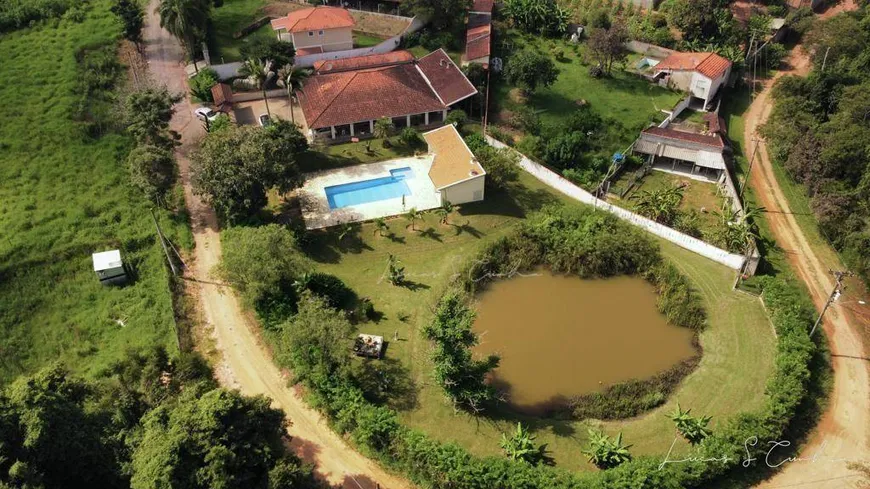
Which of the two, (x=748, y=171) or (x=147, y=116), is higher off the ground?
(x=147, y=116)

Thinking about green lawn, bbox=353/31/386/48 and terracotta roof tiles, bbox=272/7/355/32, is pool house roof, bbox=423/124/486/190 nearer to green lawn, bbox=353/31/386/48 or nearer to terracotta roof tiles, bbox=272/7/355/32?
terracotta roof tiles, bbox=272/7/355/32

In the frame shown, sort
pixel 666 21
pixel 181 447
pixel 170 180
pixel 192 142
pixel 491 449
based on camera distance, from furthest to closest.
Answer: pixel 666 21 < pixel 192 142 < pixel 170 180 < pixel 491 449 < pixel 181 447

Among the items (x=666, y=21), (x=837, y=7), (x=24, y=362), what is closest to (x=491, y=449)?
(x=24, y=362)

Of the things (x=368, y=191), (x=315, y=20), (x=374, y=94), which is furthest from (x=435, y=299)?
(x=315, y=20)

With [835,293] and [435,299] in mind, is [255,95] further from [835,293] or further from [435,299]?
[835,293]

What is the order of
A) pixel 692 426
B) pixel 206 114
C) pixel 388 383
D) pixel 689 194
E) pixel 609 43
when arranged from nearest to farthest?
pixel 692 426, pixel 388 383, pixel 689 194, pixel 206 114, pixel 609 43

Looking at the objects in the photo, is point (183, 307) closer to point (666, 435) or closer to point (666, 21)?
point (666, 435)
